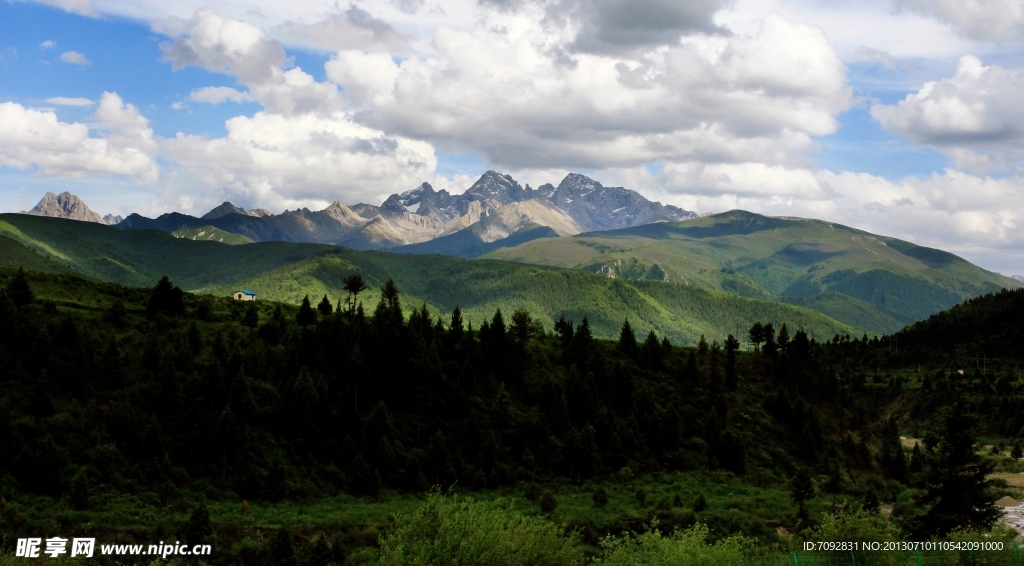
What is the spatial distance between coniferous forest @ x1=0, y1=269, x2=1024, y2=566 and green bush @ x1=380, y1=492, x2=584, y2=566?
0.52 ft

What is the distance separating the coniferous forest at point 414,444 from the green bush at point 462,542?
6.3 inches

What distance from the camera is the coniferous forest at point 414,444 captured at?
67125mm

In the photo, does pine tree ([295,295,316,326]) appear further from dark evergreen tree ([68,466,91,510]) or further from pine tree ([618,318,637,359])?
pine tree ([618,318,637,359])

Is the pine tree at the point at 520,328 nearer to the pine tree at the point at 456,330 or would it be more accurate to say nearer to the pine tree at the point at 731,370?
the pine tree at the point at 456,330

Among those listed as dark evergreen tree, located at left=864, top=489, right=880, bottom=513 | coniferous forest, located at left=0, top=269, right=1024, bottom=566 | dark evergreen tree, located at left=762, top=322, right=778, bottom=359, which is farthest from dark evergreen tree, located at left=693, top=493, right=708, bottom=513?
dark evergreen tree, located at left=762, top=322, right=778, bottom=359

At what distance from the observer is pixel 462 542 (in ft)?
159

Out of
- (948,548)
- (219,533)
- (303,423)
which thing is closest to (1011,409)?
(948,548)

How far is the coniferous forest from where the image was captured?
220 ft

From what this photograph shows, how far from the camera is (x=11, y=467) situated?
71750 millimetres

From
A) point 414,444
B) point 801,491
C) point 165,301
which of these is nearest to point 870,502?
point 801,491

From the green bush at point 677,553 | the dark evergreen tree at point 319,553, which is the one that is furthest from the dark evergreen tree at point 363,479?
the green bush at point 677,553

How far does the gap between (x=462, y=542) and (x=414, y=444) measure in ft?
175

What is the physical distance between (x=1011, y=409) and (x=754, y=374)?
9622 centimetres

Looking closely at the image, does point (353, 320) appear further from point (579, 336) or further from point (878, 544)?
point (878, 544)
